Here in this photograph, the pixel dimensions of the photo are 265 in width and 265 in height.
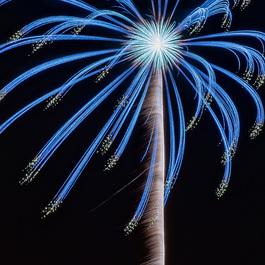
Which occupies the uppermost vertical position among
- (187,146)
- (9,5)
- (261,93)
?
(261,93)

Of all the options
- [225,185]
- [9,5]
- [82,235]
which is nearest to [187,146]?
[225,185]

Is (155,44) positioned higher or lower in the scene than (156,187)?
higher

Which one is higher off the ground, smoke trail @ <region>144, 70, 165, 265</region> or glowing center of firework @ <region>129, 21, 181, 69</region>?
glowing center of firework @ <region>129, 21, 181, 69</region>

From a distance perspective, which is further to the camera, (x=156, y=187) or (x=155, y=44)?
(x=156, y=187)

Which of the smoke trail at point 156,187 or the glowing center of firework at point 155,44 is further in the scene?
the smoke trail at point 156,187

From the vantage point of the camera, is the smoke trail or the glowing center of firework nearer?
the glowing center of firework

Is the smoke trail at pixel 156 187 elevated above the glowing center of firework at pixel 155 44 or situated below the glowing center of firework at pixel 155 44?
below

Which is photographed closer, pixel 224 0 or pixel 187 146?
pixel 224 0

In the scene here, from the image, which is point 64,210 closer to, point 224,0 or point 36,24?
point 36,24
